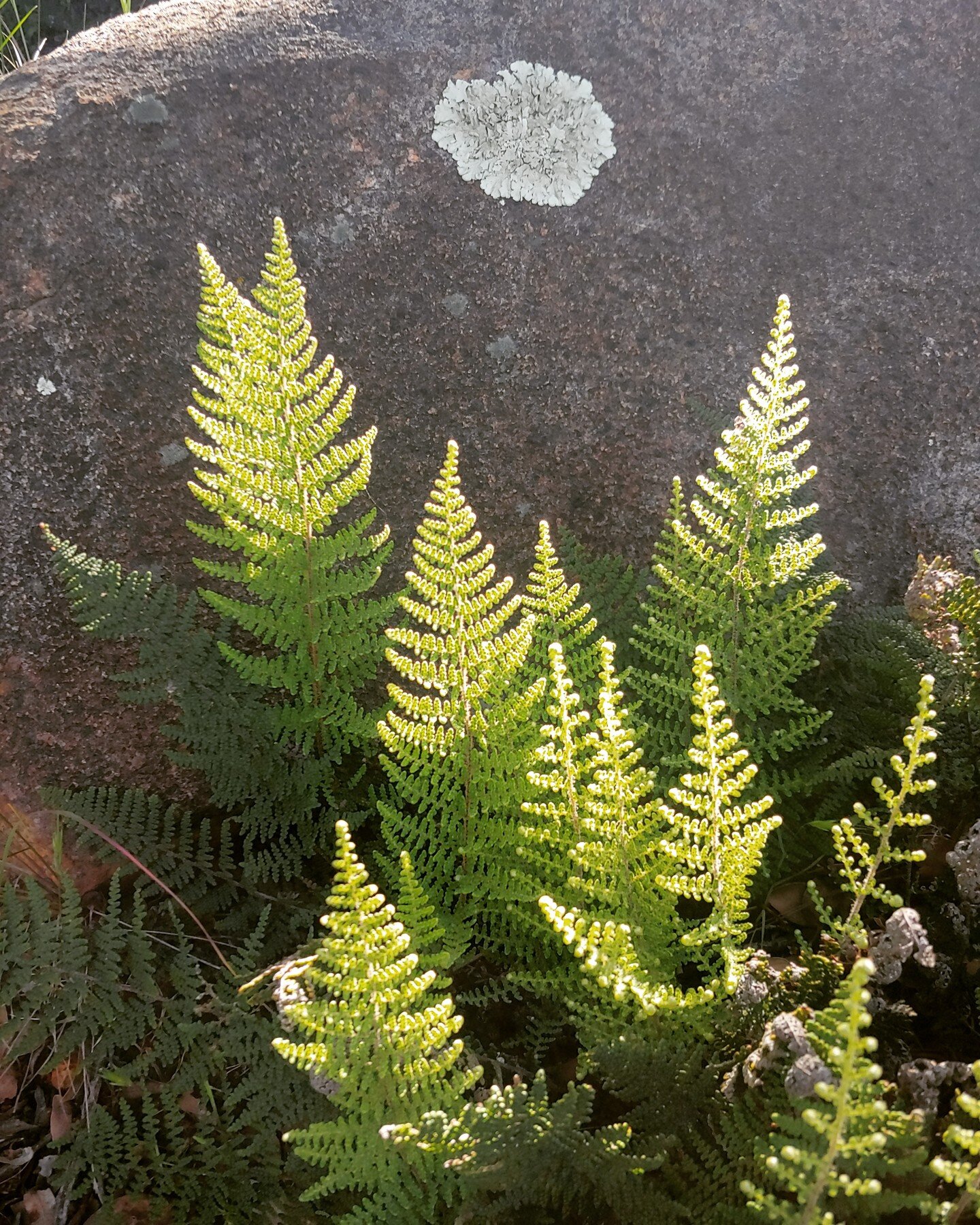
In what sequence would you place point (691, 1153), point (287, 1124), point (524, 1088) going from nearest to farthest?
point (524, 1088) < point (691, 1153) < point (287, 1124)

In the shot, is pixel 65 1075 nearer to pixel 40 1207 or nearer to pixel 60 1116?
pixel 60 1116

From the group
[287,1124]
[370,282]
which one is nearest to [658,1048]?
[287,1124]

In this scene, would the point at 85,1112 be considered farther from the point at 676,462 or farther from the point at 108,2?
the point at 108,2

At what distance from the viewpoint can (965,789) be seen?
2498 millimetres

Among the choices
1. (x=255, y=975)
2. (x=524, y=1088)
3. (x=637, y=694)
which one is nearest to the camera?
(x=524, y=1088)

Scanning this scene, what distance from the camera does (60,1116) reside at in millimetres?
2486

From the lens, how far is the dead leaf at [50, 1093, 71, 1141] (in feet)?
8.07

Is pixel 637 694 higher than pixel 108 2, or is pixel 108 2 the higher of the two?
pixel 108 2

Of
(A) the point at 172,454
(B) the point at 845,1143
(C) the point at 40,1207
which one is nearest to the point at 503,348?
(A) the point at 172,454

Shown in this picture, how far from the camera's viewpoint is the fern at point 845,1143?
1.30 meters

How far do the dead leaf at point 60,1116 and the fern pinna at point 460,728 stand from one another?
1.11 m

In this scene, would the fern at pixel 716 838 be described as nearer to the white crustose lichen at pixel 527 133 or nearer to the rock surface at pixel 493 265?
the rock surface at pixel 493 265

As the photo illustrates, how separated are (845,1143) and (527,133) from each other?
2978 millimetres

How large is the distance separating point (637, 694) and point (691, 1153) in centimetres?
124
